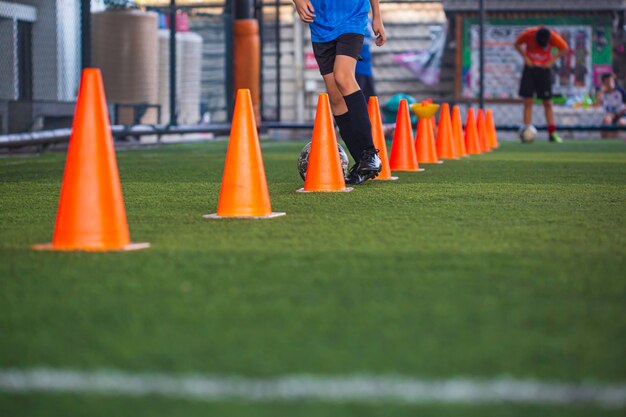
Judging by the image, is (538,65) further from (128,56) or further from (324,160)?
(324,160)

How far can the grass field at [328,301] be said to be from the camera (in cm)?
228

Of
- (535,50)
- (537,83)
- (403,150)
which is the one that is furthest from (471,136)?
(403,150)

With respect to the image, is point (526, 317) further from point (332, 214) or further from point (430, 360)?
point (332, 214)

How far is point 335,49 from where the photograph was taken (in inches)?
292

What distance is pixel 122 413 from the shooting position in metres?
2.01

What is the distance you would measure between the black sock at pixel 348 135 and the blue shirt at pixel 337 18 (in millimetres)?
537

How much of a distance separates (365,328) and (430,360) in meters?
0.33

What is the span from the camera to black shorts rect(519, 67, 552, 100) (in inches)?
650

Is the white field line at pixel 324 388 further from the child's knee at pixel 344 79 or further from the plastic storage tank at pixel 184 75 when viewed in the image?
the plastic storage tank at pixel 184 75

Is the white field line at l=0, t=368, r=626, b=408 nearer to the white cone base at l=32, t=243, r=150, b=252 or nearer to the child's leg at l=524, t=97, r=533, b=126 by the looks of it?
the white cone base at l=32, t=243, r=150, b=252

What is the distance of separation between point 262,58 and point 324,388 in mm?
18023

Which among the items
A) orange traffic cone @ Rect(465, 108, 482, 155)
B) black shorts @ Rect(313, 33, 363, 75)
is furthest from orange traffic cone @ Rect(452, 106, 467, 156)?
black shorts @ Rect(313, 33, 363, 75)

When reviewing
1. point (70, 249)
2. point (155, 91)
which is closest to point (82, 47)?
point (155, 91)

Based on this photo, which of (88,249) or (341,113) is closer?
(88,249)
